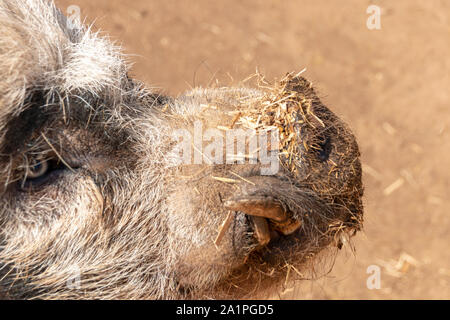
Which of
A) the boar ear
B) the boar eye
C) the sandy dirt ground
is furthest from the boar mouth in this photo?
the sandy dirt ground

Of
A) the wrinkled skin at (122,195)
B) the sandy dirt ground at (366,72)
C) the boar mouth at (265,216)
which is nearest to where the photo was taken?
the boar mouth at (265,216)

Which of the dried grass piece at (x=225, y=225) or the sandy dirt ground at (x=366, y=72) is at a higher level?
the sandy dirt ground at (x=366, y=72)

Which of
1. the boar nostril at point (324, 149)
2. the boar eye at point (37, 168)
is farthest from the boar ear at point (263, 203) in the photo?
the boar eye at point (37, 168)

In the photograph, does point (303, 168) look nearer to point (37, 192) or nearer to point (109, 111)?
point (109, 111)

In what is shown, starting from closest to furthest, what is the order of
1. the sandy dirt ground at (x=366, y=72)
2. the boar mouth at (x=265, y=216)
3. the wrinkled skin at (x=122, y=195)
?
the boar mouth at (x=265, y=216) < the wrinkled skin at (x=122, y=195) < the sandy dirt ground at (x=366, y=72)

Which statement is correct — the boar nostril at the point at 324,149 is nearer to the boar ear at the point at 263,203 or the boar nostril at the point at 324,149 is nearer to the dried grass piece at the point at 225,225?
the boar ear at the point at 263,203

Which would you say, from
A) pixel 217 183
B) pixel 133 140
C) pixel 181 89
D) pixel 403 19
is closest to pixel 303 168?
pixel 217 183

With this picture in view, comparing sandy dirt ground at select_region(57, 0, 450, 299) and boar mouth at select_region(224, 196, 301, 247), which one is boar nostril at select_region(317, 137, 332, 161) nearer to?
boar mouth at select_region(224, 196, 301, 247)
